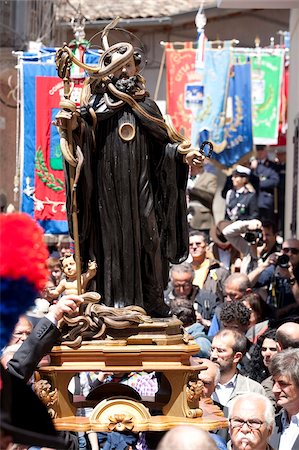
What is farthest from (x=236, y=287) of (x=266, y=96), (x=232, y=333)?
(x=266, y=96)

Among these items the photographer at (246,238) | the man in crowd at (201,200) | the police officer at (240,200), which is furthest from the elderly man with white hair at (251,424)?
the man in crowd at (201,200)

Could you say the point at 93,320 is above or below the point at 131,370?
above

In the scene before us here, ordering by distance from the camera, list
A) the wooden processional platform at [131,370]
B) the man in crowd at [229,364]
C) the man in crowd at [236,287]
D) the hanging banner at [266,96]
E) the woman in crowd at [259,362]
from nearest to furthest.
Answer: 1. the wooden processional platform at [131,370]
2. the man in crowd at [229,364]
3. the woman in crowd at [259,362]
4. the man in crowd at [236,287]
5. the hanging banner at [266,96]

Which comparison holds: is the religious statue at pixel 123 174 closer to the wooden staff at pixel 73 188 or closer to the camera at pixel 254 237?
the wooden staff at pixel 73 188

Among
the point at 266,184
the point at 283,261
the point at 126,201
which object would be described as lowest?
the point at 283,261

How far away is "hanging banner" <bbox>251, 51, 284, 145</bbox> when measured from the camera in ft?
57.5

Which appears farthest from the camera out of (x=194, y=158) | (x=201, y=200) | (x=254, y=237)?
(x=201, y=200)

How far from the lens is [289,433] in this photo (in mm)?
5883

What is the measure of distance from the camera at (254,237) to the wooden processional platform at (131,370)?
5360 millimetres

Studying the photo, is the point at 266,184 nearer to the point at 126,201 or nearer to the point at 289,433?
the point at 289,433

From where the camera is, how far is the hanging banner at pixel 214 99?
1556 centimetres

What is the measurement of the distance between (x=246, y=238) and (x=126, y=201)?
5.32m

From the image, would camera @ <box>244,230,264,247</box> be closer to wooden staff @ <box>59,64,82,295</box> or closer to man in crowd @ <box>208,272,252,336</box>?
man in crowd @ <box>208,272,252,336</box>

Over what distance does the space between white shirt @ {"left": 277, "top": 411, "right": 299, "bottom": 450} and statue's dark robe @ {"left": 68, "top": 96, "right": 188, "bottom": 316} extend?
3.45ft
